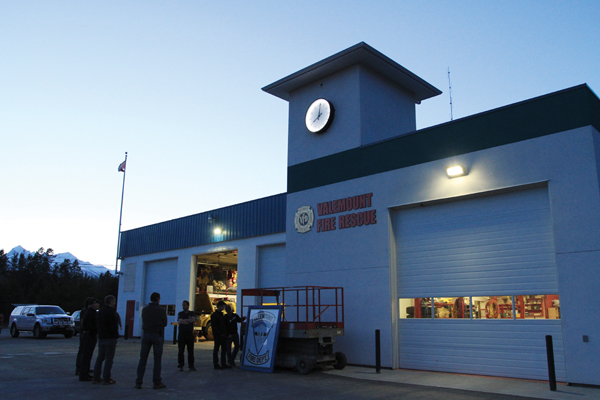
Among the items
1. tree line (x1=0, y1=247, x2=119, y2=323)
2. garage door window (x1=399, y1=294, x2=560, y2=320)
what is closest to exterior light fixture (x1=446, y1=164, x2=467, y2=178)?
garage door window (x1=399, y1=294, x2=560, y2=320)

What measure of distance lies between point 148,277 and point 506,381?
21347 millimetres

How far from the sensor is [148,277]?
27.3 metres

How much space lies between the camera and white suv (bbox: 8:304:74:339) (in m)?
25.5

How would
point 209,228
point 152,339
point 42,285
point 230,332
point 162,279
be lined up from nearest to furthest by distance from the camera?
point 152,339, point 230,332, point 209,228, point 162,279, point 42,285

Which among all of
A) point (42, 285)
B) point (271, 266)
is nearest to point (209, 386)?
point (271, 266)

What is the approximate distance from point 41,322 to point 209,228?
35.3 ft

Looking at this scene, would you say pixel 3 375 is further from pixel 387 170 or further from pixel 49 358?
pixel 387 170

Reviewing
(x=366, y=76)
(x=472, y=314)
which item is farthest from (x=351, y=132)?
(x=472, y=314)

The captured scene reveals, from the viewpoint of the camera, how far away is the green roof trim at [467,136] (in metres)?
10.5

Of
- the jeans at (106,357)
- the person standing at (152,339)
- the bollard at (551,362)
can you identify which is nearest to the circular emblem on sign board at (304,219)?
the person standing at (152,339)

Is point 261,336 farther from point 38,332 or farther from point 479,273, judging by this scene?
point 38,332

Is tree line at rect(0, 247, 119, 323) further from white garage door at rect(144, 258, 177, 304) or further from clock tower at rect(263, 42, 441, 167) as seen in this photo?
clock tower at rect(263, 42, 441, 167)

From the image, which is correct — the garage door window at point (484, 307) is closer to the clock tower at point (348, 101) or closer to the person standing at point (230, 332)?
the person standing at point (230, 332)

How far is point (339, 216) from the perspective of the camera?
→ 14547 mm
